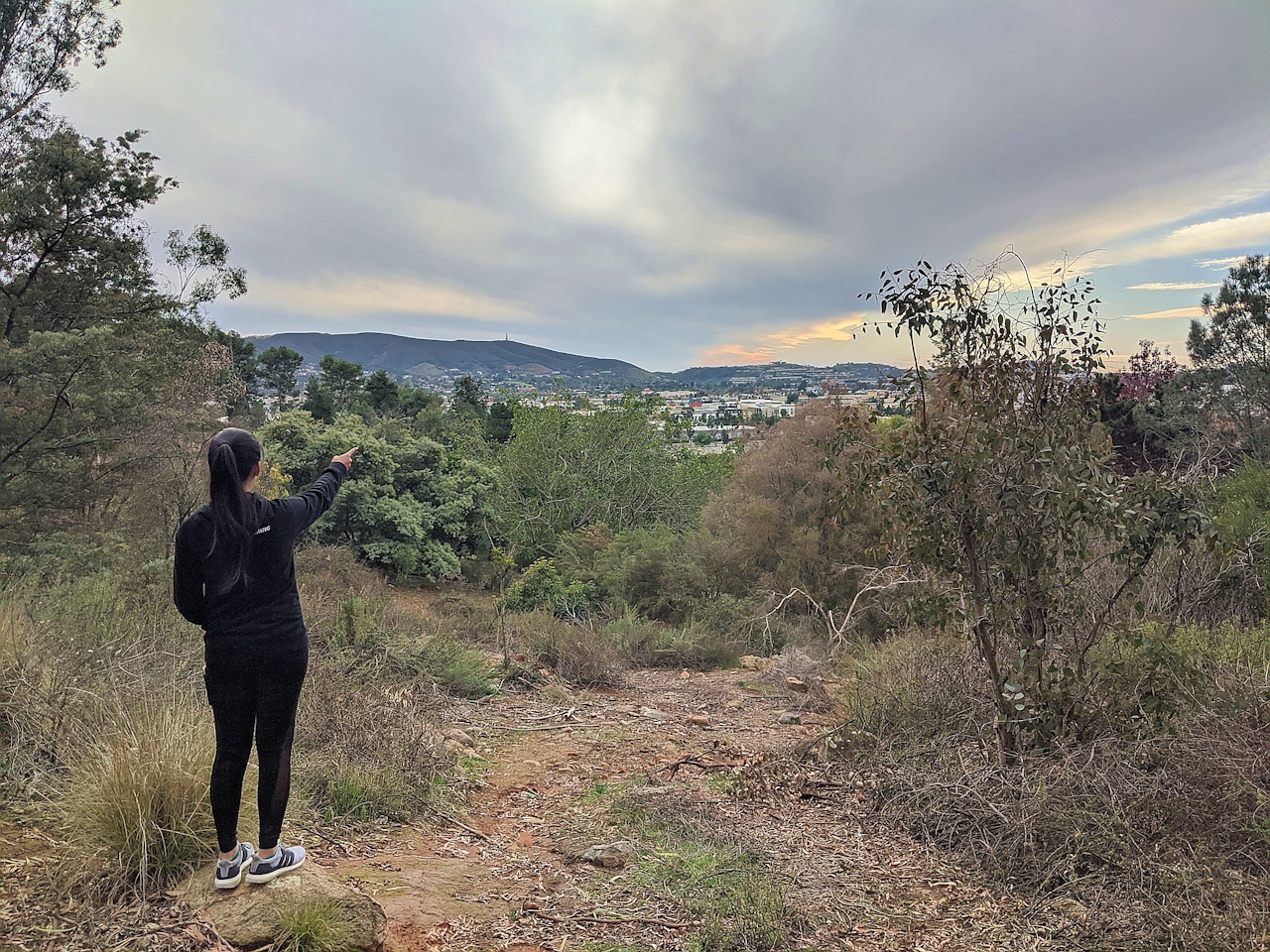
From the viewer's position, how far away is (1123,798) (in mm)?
3920

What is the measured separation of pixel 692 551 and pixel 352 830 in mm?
10005

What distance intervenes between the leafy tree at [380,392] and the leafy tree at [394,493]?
14.8 m

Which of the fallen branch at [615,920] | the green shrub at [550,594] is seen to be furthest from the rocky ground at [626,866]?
the green shrub at [550,594]

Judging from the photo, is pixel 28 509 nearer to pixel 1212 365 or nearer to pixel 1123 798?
pixel 1123 798

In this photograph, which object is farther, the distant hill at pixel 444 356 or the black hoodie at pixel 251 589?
the distant hill at pixel 444 356

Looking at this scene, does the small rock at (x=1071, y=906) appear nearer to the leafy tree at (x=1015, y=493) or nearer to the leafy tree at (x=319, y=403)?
the leafy tree at (x=1015, y=493)

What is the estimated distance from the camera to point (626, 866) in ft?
12.4

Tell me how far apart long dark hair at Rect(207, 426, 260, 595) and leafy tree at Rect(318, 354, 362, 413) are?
3530 centimetres

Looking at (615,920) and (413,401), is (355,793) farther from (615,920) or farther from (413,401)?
(413,401)

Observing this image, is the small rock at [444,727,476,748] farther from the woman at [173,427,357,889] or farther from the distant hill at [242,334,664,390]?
the distant hill at [242,334,664,390]

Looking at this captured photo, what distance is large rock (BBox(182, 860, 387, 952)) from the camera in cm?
259

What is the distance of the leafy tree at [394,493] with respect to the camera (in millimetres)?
18984

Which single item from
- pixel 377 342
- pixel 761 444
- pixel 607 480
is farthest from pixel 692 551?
pixel 377 342

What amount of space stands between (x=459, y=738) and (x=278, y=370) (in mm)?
38907
